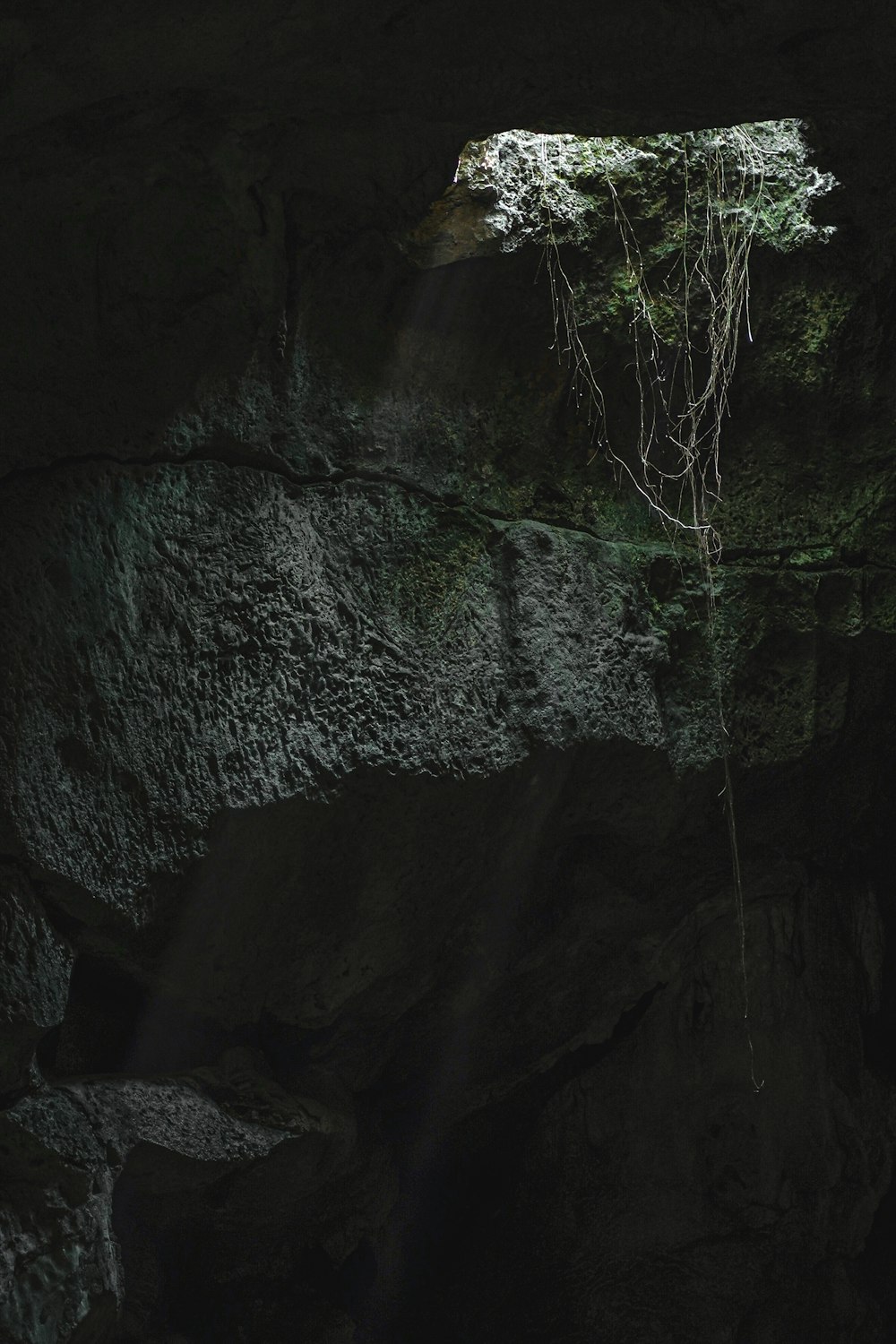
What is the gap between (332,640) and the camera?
2348 mm

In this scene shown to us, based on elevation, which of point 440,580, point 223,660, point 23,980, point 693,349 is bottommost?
point 23,980

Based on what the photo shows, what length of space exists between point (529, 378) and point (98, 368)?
85 cm

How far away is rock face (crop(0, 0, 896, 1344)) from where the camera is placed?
7.18 ft

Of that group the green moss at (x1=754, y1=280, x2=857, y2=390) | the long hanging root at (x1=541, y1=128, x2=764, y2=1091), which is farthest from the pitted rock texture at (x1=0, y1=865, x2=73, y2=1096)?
the green moss at (x1=754, y1=280, x2=857, y2=390)

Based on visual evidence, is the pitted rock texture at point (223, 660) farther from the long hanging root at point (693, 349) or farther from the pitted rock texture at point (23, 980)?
the long hanging root at point (693, 349)

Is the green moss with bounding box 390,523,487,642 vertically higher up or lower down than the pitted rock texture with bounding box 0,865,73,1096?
higher up

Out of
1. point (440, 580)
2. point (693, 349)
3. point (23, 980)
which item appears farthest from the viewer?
point (693, 349)

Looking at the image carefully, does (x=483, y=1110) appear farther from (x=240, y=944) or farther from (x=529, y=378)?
(x=529, y=378)

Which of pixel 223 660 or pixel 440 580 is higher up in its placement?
pixel 440 580

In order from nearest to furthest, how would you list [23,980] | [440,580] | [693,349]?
[23,980] < [440,580] < [693,349]

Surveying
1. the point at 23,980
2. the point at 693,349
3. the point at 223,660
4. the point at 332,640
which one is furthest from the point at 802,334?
the point at 23,980

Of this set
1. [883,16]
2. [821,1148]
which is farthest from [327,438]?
[821,1148]

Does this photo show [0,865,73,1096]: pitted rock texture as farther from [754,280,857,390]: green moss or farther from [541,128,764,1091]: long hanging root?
[754,280,857,390]: green moss

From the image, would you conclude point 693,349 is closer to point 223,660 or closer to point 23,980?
point 223,660
